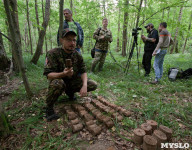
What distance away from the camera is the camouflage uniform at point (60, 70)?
1.96m

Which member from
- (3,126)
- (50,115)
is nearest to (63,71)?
(50,115)

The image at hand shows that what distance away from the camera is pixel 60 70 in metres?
2.19

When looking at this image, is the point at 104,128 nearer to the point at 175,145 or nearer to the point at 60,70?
the point at 175,145

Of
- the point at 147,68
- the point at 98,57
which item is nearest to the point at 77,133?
the point at 98,57

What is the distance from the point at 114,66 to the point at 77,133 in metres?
4.58

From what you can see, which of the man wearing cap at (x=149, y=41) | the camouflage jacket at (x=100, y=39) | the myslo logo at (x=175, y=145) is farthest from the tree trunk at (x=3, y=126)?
the man wearing cap at (x=149, y=41)

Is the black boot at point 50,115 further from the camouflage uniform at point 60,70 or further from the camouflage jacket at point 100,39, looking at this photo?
the camouflage jacket at point 100,39

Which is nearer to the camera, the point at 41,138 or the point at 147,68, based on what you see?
the point at 41,138

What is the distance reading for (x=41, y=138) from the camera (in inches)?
64.8

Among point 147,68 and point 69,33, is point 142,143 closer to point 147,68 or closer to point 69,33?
point 69,33

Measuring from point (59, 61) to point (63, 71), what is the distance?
0.32 metres

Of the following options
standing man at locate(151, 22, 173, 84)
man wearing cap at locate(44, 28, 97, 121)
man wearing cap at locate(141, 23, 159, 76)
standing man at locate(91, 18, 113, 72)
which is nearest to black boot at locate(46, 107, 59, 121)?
man wearing cap at locate(44, 28, 97, 121)

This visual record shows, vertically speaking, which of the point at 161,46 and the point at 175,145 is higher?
the point at 161,46

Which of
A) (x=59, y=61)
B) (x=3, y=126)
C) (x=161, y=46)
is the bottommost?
(x=3, y=126)
